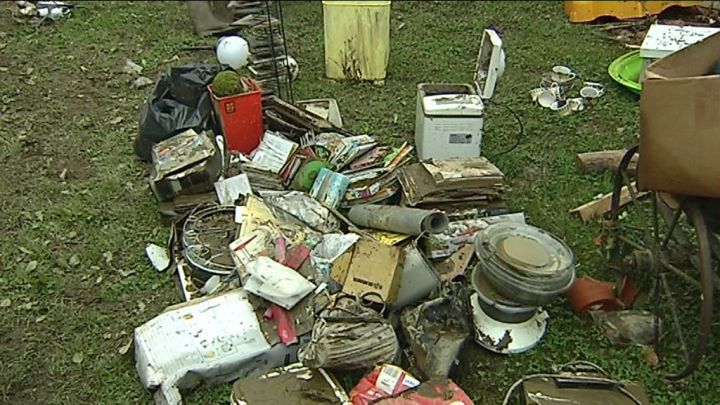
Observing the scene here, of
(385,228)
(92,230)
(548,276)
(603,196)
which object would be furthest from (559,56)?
(92,230)

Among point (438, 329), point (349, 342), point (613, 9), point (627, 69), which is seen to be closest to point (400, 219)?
point (438, 329)

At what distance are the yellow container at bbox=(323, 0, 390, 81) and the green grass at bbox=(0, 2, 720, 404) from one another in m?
0.13

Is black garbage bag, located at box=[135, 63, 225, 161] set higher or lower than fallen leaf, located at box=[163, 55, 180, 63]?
higher

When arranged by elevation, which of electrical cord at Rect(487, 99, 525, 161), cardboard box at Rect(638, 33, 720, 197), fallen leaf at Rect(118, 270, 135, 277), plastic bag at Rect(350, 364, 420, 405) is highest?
cardboard box at Rect(638, 33, 720, 197)

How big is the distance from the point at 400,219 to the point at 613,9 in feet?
13.7

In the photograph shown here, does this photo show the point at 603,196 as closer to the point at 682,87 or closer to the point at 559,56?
the point at 682,87

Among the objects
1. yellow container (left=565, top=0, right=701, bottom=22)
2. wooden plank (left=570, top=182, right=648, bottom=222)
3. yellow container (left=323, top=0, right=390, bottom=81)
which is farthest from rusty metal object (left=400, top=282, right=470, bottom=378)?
yellow container (left=565, top=0, right=701, bottom=22)

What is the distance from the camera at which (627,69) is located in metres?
5.09

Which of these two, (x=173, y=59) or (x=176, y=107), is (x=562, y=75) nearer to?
(x=176, y=107)

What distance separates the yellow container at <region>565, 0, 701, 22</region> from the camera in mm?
6133

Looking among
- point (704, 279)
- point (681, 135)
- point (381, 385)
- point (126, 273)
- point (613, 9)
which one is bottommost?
point (126, 273)

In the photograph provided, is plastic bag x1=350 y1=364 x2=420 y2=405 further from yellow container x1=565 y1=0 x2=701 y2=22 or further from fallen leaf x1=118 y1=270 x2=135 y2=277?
yellow container x1=565 y1=0 x2=701 y2=22

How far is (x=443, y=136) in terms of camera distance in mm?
3768

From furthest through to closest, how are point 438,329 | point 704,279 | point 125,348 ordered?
1. point 125,348
2. point 438,329
3. point 704,279
